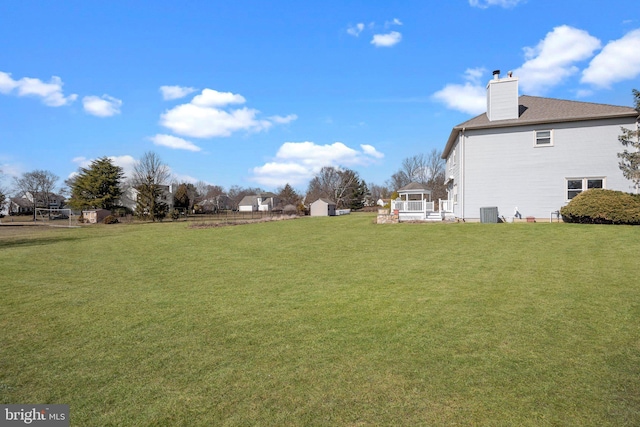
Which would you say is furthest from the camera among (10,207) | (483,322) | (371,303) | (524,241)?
(10,207)

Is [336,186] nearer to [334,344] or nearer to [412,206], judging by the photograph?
[412,206]

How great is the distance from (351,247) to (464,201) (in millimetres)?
11436

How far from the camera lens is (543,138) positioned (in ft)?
62.0

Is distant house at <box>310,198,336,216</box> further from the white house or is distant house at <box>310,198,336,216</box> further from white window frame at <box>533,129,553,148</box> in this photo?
white window frame at <box>533,129,553,148</box>

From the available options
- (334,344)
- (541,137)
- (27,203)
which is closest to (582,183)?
(541,137)

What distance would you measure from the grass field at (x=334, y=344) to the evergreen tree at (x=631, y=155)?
12539 millimetres

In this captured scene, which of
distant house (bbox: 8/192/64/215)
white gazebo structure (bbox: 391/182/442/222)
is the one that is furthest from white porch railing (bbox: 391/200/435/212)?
distant house (bbox: 8/192/64/215)

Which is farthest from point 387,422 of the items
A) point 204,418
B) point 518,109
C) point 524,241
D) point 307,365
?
point 518,109

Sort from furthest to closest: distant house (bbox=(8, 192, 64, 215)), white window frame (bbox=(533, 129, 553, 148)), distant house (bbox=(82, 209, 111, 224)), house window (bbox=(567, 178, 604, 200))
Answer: distant house (bbox=(8, 192, 64, 215))
distant house (bbox=(82, 209, 111, 224))
white window frame (bbox=(533, 129, 553, 148))
house window (bbox=(567, 178, 604, 200))

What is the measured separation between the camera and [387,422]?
8.62 ft

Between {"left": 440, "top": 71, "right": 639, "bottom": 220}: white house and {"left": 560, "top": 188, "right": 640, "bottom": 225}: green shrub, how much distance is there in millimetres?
2158

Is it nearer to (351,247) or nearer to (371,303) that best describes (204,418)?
(371,303)

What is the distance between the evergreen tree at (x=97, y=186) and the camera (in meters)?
46.8

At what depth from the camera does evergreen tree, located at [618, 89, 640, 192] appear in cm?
1683
